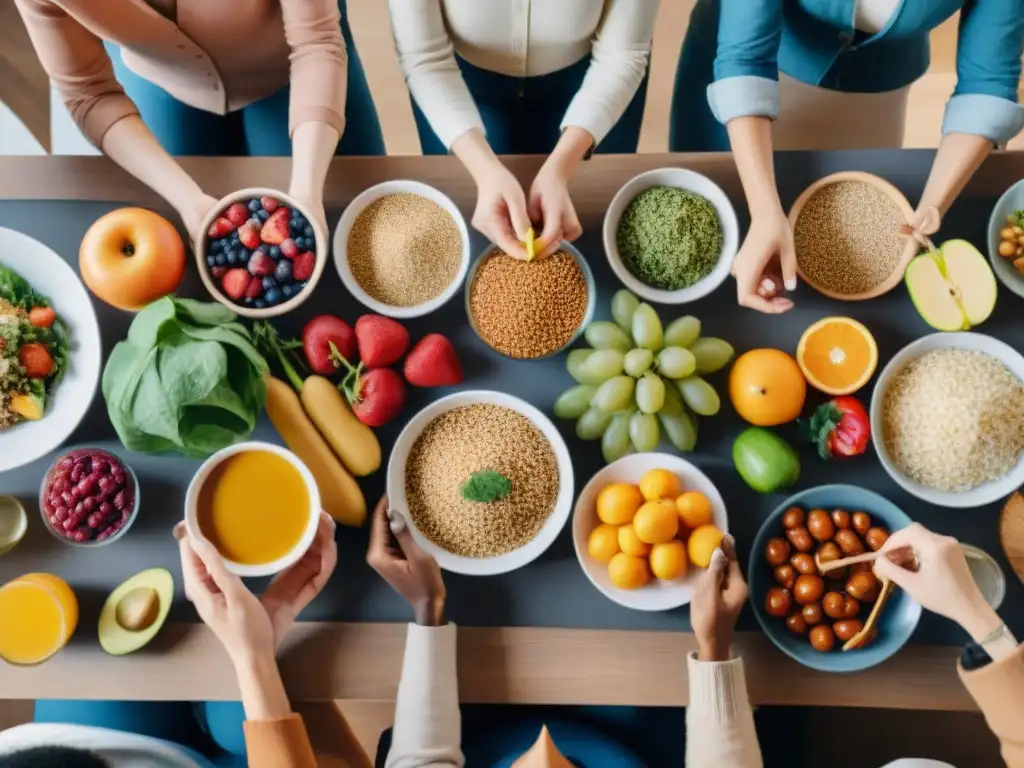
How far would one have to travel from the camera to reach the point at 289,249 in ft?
3.12

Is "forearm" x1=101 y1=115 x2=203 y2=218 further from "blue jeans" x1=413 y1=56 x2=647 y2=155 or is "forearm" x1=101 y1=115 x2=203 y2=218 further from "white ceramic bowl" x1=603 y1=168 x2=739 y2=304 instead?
"white ceramic bowl" x1=603 y1=168 x2=739 y2=304

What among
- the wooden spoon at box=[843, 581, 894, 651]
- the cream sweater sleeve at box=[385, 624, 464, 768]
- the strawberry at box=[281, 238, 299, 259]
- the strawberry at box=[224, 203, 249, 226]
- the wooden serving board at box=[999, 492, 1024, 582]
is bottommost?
the cream sweater sleeve at box=[385, 624, 464, 768]

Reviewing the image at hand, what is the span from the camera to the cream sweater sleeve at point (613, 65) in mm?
1097

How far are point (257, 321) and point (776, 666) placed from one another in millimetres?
878

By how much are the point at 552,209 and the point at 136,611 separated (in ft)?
2.63

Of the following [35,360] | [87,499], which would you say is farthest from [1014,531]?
[35,360]

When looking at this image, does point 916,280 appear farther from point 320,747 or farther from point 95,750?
point 95,750

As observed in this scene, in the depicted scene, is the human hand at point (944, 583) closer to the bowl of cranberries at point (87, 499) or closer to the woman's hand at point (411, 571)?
the woman's hand at point (411, 571)

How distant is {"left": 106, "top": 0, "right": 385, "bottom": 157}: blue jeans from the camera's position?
1.29 metres

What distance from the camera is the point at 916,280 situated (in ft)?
3.30

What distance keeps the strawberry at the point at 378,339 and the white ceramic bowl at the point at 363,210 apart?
0.02m

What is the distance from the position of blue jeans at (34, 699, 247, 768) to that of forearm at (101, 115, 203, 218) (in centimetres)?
81

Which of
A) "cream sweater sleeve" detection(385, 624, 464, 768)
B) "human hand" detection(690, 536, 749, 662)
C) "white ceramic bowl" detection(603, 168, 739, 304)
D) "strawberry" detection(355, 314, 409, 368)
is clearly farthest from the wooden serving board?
"strawberry" detection(355, 314, 409, 368)

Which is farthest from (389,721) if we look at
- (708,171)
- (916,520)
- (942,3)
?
(942,3)
